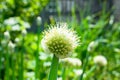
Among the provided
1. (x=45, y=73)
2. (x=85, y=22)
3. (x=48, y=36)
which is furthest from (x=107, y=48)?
(x=48, y=36)

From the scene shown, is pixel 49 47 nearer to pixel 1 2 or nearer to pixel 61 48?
pixel 61 48

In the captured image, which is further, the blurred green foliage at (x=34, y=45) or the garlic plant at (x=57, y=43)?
the blurred green foliage at (x=34, y=45)

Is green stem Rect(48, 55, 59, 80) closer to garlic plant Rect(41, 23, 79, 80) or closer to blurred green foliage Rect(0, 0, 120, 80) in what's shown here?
garlic plant Rect(41, 23, 79, 80)

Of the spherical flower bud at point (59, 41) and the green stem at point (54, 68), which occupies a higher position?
the spherical flower bud at point (59, 41)

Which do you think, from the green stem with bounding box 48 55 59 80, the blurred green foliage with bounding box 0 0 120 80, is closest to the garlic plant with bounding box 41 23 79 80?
the green stem with bounding box 48 55 59 80

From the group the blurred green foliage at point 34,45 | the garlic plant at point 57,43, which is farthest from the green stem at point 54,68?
the blurred green foliage at point 34,45

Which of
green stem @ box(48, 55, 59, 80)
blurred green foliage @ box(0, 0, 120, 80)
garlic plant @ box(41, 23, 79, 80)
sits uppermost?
garlic plant @ box(41, 23, 79, 80)

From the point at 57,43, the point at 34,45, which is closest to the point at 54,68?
the point at 57,43

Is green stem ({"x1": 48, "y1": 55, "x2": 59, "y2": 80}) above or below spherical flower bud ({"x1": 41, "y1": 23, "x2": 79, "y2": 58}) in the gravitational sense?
below

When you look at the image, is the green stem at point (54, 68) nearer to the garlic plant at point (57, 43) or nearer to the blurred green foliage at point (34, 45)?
the garlic plant at point (57, 43)
